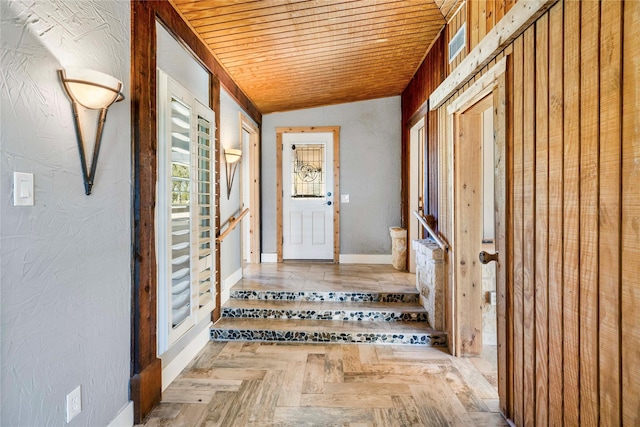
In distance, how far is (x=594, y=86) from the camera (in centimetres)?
125

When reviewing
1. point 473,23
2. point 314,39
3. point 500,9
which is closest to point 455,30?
point 473,23

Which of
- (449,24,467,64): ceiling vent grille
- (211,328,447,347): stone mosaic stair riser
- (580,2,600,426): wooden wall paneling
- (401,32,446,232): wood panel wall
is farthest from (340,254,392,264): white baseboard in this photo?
(580,2,600,426): wooden wall paneling

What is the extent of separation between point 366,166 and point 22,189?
447cm

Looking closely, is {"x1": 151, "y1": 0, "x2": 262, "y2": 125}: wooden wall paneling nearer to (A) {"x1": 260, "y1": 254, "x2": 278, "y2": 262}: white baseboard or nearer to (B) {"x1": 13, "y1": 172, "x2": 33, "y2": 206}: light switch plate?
(B) {"x1": 13, "y1": 172, "x2": 33, "y2": 206}: light switch plate

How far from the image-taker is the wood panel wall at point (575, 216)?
1122 mm

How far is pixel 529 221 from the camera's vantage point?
170 centimetres

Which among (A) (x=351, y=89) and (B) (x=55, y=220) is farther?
(A) (x=351, y=89)

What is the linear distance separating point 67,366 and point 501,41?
2.66m

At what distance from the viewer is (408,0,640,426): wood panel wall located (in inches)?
44.2

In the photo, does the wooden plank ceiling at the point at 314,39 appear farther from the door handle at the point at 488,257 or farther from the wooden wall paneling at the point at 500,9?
the door handle at the point at 488,257

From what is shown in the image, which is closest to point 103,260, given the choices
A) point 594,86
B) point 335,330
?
point 335,330

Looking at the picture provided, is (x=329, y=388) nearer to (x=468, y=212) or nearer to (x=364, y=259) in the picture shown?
(x=468, y=212)

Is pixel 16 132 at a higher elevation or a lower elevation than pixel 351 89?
lower

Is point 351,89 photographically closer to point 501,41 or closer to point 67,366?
point 501,41
